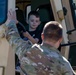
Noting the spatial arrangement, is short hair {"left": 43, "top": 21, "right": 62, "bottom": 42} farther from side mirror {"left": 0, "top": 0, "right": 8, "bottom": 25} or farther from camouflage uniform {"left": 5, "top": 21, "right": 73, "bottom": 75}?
side mirror {"left": 0, "top": 0, "right": 8, "bottom": 25}

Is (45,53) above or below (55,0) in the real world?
below

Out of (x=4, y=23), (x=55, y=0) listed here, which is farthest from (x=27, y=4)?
(x=4, y=23)

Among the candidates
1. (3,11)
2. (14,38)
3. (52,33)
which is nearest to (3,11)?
(3,11)

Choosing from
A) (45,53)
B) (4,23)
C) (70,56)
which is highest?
(4,23)

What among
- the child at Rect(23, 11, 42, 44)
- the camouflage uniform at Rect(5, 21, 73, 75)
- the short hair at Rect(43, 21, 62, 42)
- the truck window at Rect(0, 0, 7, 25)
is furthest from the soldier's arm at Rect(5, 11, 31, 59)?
the child at Rect(23, 11, 42, 44)

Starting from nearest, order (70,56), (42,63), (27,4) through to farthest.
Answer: (42,63) < (70,56) < (27,4)

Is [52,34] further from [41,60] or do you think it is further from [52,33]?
[41,60]

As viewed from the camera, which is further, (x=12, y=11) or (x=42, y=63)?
(x=12, y=11)

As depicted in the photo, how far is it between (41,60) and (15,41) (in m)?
0.33

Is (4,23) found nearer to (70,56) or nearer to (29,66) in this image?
(29,66)

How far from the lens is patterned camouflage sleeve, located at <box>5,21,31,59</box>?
10.3ft

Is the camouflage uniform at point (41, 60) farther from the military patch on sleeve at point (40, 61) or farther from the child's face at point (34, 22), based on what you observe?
the child's face at point (34, 22)

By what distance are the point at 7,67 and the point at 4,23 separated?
18.1 inches

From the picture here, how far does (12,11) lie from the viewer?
3666mm
